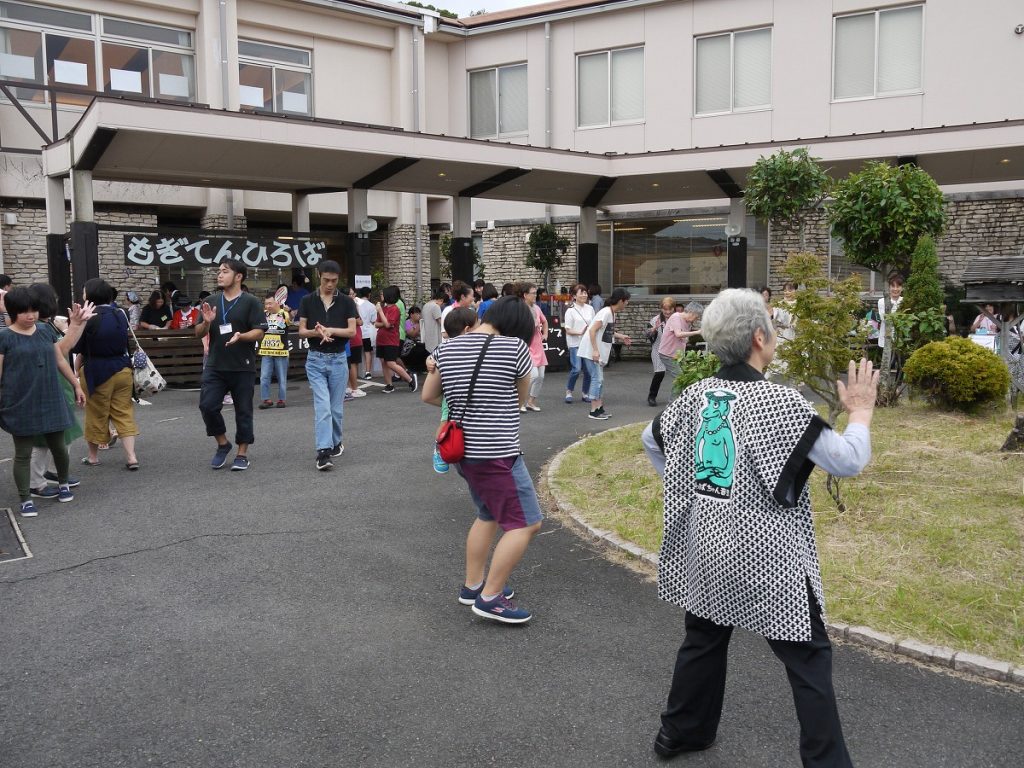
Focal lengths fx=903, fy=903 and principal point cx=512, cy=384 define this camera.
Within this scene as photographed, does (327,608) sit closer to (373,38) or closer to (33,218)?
(33,218)

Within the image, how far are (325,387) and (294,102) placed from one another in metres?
16.0

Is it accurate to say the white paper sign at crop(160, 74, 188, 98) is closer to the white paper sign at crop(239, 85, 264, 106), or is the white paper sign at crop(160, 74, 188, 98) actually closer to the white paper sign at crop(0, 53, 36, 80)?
the white paper sign at crop(239, 85, 264, 106)

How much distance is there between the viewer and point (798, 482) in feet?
10.0

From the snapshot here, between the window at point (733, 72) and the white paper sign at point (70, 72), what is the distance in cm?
1393

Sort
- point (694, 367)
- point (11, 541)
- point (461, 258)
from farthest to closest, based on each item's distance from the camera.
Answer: point (461, 258) → point (694, 367) → point (11, 541)

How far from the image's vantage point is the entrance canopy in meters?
14.1

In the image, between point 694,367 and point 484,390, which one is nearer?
point 484,390

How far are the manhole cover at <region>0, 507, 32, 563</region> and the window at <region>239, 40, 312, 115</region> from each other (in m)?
16.8

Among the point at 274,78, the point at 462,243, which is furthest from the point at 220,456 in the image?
the point at 274,78

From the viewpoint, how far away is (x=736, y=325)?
3160 mm

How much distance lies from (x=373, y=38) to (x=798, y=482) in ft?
75.2

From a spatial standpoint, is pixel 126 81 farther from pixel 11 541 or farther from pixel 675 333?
pixel 11 541

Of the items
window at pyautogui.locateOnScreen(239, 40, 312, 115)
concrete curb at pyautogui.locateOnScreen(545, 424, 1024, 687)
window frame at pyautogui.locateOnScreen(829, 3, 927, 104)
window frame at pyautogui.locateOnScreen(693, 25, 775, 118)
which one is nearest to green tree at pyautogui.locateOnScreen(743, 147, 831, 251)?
window frame at pyautogui.locateOnScreen(829, 3, 927, 104)

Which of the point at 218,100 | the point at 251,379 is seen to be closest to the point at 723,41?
the point at 218,100
